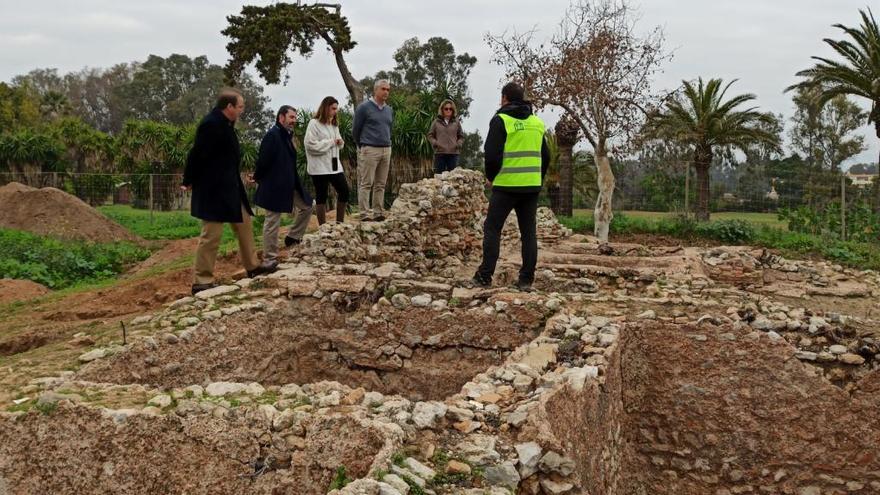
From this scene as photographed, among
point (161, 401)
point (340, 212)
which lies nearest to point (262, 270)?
point (340, 212)

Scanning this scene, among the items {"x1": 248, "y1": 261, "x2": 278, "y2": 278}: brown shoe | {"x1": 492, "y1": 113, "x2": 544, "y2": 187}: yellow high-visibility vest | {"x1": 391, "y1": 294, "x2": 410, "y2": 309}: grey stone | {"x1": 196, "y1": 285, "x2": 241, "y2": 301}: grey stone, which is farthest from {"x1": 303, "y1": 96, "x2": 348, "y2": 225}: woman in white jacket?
{"x1": 492, "y1": 113, "x2": 544, "y2": 187}: yellow high-visibility vest

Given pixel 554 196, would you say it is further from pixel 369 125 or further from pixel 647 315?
pixel 647 315

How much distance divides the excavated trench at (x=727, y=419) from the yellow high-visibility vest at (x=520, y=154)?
1.56 metres

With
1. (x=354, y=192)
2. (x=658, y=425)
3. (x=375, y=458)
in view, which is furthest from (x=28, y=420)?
(x=354, y=192)

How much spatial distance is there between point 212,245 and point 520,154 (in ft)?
9.20

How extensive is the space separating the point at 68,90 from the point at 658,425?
59.2 m

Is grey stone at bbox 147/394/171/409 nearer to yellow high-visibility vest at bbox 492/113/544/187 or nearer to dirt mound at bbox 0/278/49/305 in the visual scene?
yellow high-visibility vest at bbox 492/113/544/187

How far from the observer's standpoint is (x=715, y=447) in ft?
18.9

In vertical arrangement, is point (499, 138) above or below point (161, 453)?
above

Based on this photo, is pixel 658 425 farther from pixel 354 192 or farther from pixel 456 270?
pixel 354 192

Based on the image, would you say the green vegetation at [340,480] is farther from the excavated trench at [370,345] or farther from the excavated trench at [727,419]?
the excavated trench at [370,345]

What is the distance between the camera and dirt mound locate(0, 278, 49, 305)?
927 cm

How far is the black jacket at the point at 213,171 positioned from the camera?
253 inches

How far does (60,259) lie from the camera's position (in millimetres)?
11844
